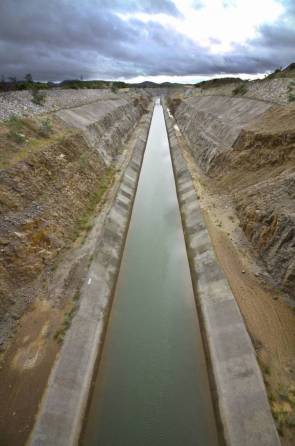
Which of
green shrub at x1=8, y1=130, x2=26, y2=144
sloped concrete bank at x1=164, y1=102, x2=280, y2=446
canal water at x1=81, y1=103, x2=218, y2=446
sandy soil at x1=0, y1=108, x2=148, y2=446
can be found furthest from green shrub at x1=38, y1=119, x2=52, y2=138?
sloped concrete bank at x1=164, y1=102, x2=280, y2=446

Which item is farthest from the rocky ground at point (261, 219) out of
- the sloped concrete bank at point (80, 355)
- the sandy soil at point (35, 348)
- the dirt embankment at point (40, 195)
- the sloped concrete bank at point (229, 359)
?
the dirt embankment at point (40, 195)

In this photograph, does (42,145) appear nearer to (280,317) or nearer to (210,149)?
(210,149)

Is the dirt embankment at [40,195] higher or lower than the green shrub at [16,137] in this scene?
lower

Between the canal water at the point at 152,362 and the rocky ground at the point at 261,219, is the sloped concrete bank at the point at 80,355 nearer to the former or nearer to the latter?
the canal water at the point at 152,362

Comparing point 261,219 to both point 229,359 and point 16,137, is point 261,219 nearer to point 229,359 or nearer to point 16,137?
point 229,359

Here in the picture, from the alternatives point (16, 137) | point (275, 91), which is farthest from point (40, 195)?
point (275, 91)

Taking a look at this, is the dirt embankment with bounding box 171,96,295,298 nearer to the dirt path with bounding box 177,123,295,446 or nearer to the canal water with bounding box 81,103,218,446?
the dirt path with bounding box 177,123,295,446
